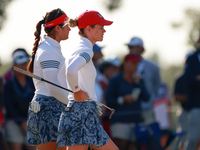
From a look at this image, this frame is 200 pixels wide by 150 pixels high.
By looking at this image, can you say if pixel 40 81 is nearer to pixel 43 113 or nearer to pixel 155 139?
pixel 43 113

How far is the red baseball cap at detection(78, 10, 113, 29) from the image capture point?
21.6 ft

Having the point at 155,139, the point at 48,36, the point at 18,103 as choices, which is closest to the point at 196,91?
the point at 155,139

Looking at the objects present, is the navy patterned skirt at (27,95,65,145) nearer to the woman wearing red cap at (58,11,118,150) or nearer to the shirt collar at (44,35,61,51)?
the woman wearing red cap at (58,11,118,150)

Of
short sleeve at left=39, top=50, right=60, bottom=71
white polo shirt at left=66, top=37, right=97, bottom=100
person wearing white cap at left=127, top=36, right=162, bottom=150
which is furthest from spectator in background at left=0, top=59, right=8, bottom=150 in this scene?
white polo shirt at left=66, top=37, right=97, bottom=100

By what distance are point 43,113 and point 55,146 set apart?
0.41 m

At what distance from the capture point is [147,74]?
35.6 ft

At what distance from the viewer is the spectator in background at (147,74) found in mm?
10633

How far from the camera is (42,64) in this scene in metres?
6.69

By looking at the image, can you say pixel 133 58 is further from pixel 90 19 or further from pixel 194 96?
pixel 90 19

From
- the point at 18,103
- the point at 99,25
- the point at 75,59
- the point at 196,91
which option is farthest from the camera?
the point at 196,91

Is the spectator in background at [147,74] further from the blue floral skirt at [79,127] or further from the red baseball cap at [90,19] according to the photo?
the blue floral skirt at [79,127]

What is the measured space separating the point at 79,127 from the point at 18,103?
368 centimetres

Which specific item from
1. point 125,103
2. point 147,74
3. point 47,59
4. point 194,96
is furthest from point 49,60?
point 194,96

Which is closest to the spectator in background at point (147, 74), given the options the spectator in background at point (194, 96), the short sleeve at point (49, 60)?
the spectator in background at point (194, 96)
